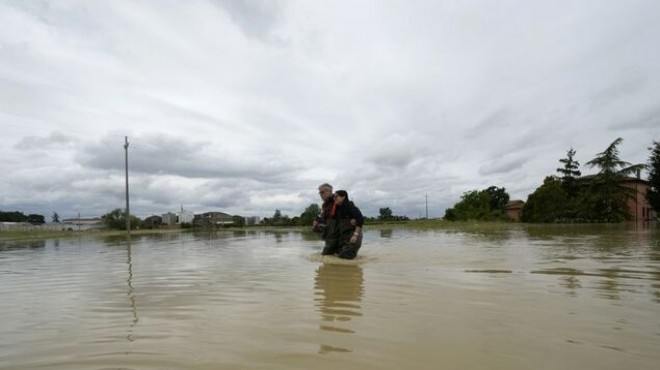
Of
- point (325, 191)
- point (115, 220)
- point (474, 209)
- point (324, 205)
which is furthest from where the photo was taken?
point (474, 209)

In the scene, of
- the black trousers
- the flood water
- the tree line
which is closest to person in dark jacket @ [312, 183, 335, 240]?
the black trousers

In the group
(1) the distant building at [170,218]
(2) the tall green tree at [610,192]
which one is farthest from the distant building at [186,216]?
(2) the tall green tree at [610,192]

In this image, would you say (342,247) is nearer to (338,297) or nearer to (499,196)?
(338,297)

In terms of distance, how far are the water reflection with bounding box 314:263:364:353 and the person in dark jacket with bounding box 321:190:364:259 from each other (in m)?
1.98

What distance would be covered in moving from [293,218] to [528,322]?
69552 mm

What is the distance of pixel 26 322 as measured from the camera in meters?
4.04

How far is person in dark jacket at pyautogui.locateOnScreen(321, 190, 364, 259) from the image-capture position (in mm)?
9945

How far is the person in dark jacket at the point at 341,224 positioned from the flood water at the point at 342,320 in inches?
109

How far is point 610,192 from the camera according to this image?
45.9 m

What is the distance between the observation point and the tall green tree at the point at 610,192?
1804 inches

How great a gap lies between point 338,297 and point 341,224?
5.19 m

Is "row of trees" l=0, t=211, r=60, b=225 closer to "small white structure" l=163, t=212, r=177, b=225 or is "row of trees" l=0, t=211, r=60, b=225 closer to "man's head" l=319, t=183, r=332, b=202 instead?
"small white structure" l=163, t=212, r=177, b=225

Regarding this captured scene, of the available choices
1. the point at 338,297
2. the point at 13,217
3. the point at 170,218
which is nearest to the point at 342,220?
the point at 338,297

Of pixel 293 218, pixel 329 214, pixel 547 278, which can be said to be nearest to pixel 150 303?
pixel 547 278
